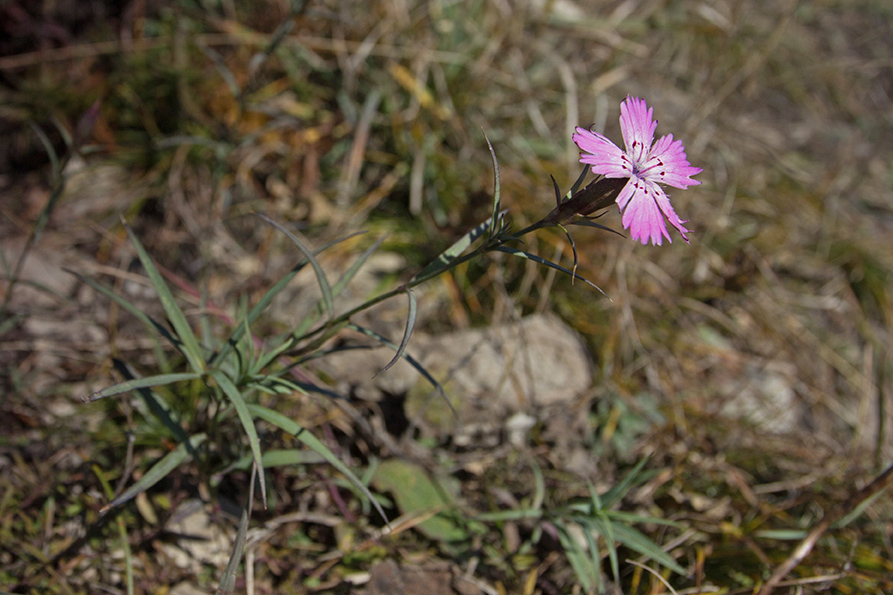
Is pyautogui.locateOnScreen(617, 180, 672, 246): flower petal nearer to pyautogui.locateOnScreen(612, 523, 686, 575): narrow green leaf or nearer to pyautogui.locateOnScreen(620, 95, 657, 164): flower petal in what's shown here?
pyautogui.locateOnScreen(620, 95, 657, 164): flower petal

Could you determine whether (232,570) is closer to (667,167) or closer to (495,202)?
(495,202)

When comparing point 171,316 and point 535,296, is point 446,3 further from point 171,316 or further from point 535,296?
point 171,316

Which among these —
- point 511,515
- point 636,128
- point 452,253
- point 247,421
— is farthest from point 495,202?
point 511,515

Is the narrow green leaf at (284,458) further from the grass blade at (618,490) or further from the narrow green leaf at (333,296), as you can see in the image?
the grass blade at (618,490)

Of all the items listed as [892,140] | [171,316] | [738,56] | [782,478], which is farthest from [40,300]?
[892,140]

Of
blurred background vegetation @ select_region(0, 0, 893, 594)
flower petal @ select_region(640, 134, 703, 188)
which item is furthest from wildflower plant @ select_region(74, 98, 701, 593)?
blurred background vegetation @ select_region(0, 0, 893, 594)
